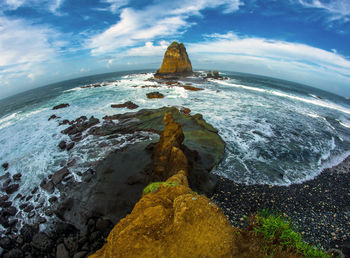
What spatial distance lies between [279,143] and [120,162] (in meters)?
14.7

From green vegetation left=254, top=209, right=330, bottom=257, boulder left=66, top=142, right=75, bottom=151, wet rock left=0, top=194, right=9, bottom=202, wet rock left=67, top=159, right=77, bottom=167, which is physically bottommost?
wet rock left=0, top=194, right=9, bottom=202

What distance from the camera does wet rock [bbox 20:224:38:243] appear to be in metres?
6.34

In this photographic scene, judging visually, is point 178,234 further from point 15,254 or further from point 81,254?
point 15,254

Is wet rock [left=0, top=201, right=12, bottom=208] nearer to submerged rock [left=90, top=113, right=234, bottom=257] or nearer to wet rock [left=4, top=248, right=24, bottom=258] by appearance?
wet rock [left=4, top=248, right=24, bottom=258]

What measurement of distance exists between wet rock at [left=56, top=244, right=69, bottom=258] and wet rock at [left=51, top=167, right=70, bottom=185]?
14.6 ft

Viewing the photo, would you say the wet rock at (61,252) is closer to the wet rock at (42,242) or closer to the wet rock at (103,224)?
the wet rock at (42,242)

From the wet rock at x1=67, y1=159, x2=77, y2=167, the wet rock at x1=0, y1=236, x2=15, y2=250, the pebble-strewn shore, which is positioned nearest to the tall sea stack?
the wet rock at x1=67, y1=159, x2=77, y2=167

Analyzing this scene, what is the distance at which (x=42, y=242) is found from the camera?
236 inches

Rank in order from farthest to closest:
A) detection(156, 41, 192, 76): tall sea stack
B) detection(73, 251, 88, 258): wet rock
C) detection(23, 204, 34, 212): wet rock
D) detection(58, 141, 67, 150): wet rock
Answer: detection(156, 41, 192, 76): tall sea stack, detection(58, 141, 67, 150): wet rock, detection(23, 204, 34, 212): wet rock, detection(73, 251, 88, 258): wet rock

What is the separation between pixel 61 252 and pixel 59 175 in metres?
5.20

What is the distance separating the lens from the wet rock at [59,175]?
358 inches

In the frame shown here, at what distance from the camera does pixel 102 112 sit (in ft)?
72.6

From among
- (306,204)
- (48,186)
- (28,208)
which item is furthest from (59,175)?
(306,204)

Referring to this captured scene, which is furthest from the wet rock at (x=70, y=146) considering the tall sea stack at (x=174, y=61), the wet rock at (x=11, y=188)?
the tall sea stack at (x=174, y=61)
